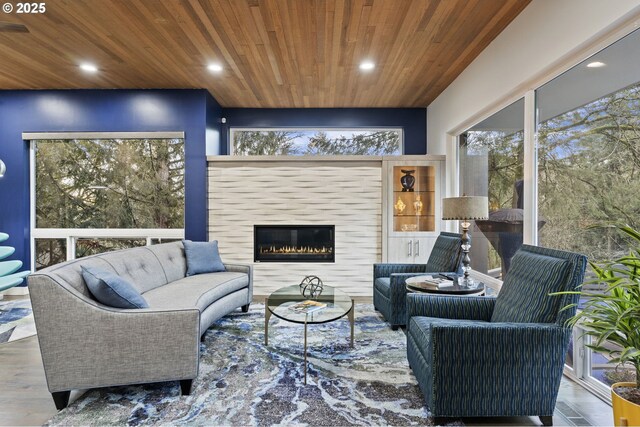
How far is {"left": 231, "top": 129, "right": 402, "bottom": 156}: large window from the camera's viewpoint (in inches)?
207

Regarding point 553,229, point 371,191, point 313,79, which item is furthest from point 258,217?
point 553,229

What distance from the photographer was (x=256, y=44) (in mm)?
3174

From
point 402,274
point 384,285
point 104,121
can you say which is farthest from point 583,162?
point 104,121

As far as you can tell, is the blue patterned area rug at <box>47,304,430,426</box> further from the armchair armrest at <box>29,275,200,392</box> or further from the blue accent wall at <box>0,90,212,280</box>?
the blue accent wall at <box>0,90,212,280</box>

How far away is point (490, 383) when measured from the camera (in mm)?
1790

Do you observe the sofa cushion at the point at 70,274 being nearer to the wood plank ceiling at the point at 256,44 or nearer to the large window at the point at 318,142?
the wood plank ceiling at the point at 256,44

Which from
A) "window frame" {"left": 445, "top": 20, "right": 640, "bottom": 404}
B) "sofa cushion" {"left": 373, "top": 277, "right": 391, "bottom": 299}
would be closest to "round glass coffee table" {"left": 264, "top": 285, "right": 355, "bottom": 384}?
"sofa cushion" {"left": 373, "top": 277, "right": 391, "bottom": 299}

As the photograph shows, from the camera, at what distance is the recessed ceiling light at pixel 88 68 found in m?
3.72

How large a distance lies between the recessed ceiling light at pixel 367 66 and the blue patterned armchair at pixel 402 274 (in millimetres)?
2031

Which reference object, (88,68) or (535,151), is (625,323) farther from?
(88,68)

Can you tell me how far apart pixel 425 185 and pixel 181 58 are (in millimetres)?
3387

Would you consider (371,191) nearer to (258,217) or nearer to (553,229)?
(258,217)

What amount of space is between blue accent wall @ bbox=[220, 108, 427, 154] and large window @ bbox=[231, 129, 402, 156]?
10 cm

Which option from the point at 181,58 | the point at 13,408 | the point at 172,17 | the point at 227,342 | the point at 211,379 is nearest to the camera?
the point at 13,408
